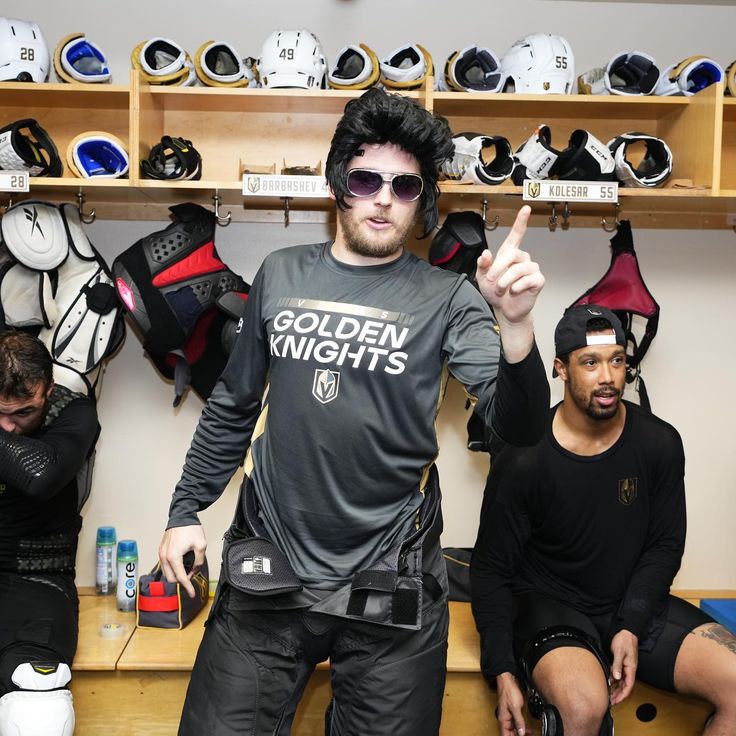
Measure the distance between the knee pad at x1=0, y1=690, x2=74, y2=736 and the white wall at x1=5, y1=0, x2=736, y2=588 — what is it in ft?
3.18

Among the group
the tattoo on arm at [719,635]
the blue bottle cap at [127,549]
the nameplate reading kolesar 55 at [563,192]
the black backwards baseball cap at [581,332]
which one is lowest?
the blue bottle cap at [127,549]

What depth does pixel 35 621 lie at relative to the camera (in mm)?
2186

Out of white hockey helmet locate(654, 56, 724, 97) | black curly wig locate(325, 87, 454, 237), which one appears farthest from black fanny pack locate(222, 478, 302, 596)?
white hockey helmet locate(654, 56, 724, 97)

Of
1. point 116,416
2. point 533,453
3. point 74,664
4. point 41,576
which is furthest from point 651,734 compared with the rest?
point 116,416

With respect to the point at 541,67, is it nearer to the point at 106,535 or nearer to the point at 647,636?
the point at 647,636

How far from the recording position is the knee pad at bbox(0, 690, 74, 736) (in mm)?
1954

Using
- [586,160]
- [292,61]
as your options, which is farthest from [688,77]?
[292,61]

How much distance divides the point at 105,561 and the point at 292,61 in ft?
5.55

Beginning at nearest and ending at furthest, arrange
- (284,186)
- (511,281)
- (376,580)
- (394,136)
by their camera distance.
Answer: (511,281) → (376,580) → (394,136) → (284,186)

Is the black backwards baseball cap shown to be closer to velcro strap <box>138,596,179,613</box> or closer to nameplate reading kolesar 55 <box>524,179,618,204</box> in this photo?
nameplate reading kolesar 55 <box>524,179,618,204</box>

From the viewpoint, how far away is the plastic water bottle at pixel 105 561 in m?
2.85

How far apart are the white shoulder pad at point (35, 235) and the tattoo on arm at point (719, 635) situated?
2076 millimetres

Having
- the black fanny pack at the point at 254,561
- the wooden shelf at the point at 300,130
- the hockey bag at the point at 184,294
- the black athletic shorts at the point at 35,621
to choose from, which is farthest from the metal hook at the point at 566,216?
the black athletic shorts at the point at 35,621

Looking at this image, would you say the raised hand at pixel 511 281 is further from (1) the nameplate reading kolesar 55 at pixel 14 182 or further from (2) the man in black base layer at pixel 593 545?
(1) the nameplate reading kolesar 55 at pixel 14 182
